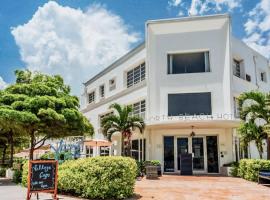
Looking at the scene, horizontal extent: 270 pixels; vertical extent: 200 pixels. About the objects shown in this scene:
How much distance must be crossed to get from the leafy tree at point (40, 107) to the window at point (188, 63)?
8.23 m

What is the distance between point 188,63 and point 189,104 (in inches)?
131

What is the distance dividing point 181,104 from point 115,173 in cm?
1224

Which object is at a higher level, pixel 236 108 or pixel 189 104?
pixel 189 104

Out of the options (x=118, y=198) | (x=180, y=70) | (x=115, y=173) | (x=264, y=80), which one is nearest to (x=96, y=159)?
(x=115, y=173)

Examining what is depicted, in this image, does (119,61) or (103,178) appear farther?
(119,61)

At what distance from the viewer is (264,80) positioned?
92.9 ft

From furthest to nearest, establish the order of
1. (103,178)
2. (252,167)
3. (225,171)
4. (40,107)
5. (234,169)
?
(225,171)
(234,169)
(252,167)
(40,107)
(103,178)

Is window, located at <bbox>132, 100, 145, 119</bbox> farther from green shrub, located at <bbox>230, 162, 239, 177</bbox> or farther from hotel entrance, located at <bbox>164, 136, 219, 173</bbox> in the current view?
green shrub, located at <bbox>230, 162, 239, 177</bbox>

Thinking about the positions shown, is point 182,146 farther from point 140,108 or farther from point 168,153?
point 140,108

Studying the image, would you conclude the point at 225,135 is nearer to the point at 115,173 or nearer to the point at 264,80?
the point at 264,80

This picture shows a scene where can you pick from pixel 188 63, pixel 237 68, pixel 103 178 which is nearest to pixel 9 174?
pixel 103 178

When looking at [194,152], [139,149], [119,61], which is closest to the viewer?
[194,152]

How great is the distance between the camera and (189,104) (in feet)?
71.8

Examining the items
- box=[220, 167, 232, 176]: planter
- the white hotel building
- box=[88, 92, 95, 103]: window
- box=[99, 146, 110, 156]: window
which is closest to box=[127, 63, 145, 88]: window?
the white hotel building
